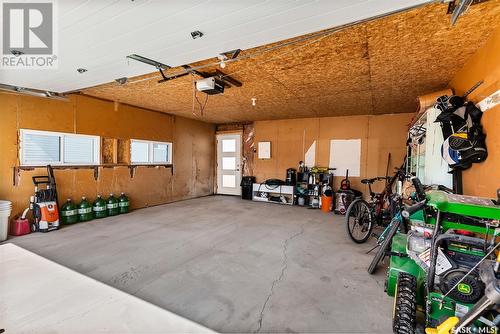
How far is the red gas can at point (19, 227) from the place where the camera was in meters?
3.53

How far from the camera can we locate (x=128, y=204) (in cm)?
517

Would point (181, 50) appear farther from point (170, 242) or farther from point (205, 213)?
point (205, 213)

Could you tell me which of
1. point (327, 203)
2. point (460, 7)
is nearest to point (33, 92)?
point (460, 7)

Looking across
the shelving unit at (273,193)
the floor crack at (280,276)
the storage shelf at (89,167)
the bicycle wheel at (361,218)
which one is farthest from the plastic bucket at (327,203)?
the storage shelf at (89,167)

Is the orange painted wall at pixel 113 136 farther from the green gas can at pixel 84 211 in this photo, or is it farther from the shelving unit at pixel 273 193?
the shelving unit at pixel 273 193

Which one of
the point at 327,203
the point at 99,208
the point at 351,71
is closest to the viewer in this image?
the point at 351,71

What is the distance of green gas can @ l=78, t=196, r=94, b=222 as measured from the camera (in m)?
4.32

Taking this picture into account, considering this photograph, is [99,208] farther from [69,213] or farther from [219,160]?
[219,160]

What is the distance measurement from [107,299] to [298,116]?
5.85m

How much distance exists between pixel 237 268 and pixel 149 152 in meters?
4.48

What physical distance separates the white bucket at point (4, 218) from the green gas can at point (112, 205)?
60.3 inches

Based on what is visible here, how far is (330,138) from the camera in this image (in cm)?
636

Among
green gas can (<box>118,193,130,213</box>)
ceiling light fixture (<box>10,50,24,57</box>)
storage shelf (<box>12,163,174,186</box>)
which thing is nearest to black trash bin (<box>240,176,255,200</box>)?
storage shelf (<box>12,163,174,186</box>)

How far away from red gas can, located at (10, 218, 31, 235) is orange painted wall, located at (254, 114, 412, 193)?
550 centimetres
